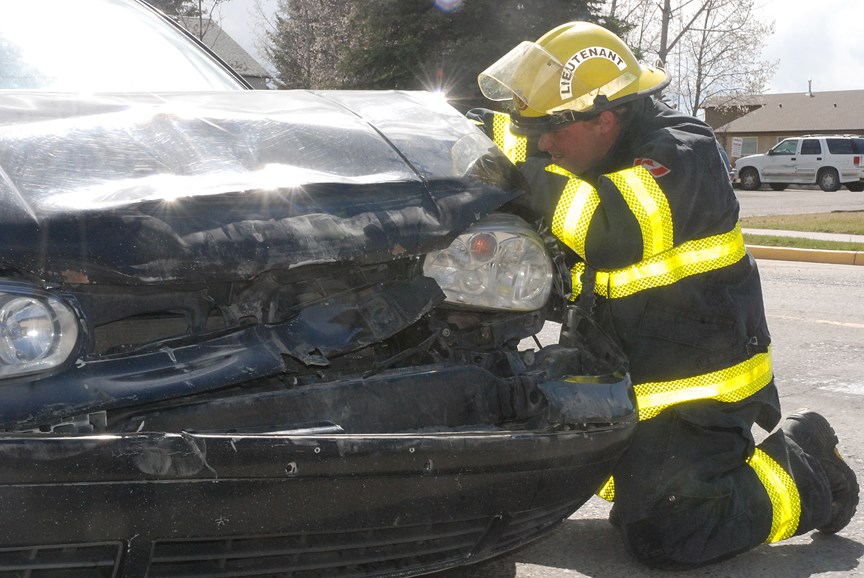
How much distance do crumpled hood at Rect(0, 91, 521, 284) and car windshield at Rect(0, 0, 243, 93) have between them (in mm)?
532

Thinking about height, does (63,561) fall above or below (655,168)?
below

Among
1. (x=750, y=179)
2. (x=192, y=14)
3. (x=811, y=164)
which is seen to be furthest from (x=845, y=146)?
(x=192, y=14)

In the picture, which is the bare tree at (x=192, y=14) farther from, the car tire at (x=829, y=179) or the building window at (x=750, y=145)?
the building window at (x=750, y=145)

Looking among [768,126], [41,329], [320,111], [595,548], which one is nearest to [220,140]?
[320,111]

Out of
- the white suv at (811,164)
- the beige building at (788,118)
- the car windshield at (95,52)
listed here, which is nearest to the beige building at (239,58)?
the white suv at (811,164)

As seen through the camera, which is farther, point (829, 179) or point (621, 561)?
point (829, 179)

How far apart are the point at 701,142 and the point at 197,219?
1.43m

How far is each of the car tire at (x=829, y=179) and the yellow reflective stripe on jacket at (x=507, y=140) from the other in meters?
31.7

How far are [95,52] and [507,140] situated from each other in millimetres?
1433

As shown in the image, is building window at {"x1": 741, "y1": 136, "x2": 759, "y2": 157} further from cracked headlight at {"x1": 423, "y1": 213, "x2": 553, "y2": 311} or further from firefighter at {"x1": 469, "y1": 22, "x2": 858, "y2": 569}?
cracked headlight at {"x1": 423, "y1": 213, "x2": 553, "y2": 311}

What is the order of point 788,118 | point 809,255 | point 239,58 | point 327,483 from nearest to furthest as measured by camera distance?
point 327,483 → point 809,255 → point 239,58 → point 788,118

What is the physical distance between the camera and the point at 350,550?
229cm

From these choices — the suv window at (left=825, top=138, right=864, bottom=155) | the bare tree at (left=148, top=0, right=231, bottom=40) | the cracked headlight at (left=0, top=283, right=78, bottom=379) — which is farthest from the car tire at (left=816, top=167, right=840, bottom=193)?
the cracked headlight at (left=0, top=283, right=78, bottom=379)

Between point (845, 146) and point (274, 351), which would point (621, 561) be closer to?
point (274, 351)
